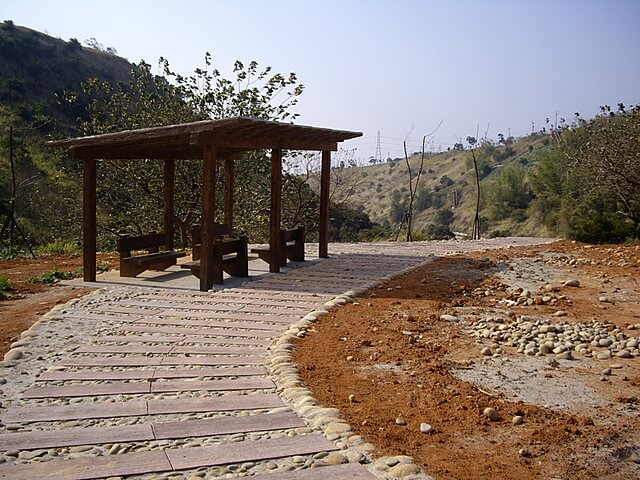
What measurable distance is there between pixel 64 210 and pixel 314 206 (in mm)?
8343

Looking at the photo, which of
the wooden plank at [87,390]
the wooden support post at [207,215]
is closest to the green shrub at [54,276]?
the wooden support post at [207,215]

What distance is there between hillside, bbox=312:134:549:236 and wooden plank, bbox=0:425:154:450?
93.7 feet

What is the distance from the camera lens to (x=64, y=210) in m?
20.0

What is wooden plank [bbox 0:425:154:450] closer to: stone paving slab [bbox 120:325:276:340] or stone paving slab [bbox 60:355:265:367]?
stone paving slab [bbox 60:355:265:367]

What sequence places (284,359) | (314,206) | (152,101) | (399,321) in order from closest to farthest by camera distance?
(284,359), (399,321), (152,101), (314,206)

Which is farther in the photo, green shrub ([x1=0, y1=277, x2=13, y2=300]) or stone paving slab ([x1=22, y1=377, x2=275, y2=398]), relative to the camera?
green shrub ([x1=0, y1=277, x2=13, y2=300])

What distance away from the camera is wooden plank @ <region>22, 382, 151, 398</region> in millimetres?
4047

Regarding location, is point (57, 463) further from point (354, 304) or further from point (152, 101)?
point (152, 101)

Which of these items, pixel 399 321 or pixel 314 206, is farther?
pixel 314 206

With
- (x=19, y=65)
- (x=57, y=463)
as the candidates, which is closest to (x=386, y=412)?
(x=57, y=463)


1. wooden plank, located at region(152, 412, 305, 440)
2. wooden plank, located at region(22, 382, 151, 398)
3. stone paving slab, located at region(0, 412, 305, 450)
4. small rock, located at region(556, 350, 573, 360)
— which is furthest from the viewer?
small rock, located at region(556, 350, 573, 360)

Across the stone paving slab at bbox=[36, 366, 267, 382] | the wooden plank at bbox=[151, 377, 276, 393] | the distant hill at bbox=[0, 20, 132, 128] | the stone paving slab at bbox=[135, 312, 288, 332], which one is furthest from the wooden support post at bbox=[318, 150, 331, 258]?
the distant hill at bbox=[0, 20, 132, 128]

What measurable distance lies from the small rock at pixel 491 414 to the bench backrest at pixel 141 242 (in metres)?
6.30

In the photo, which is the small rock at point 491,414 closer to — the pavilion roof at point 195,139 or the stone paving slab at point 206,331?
the stone paving slab at point 206,331
